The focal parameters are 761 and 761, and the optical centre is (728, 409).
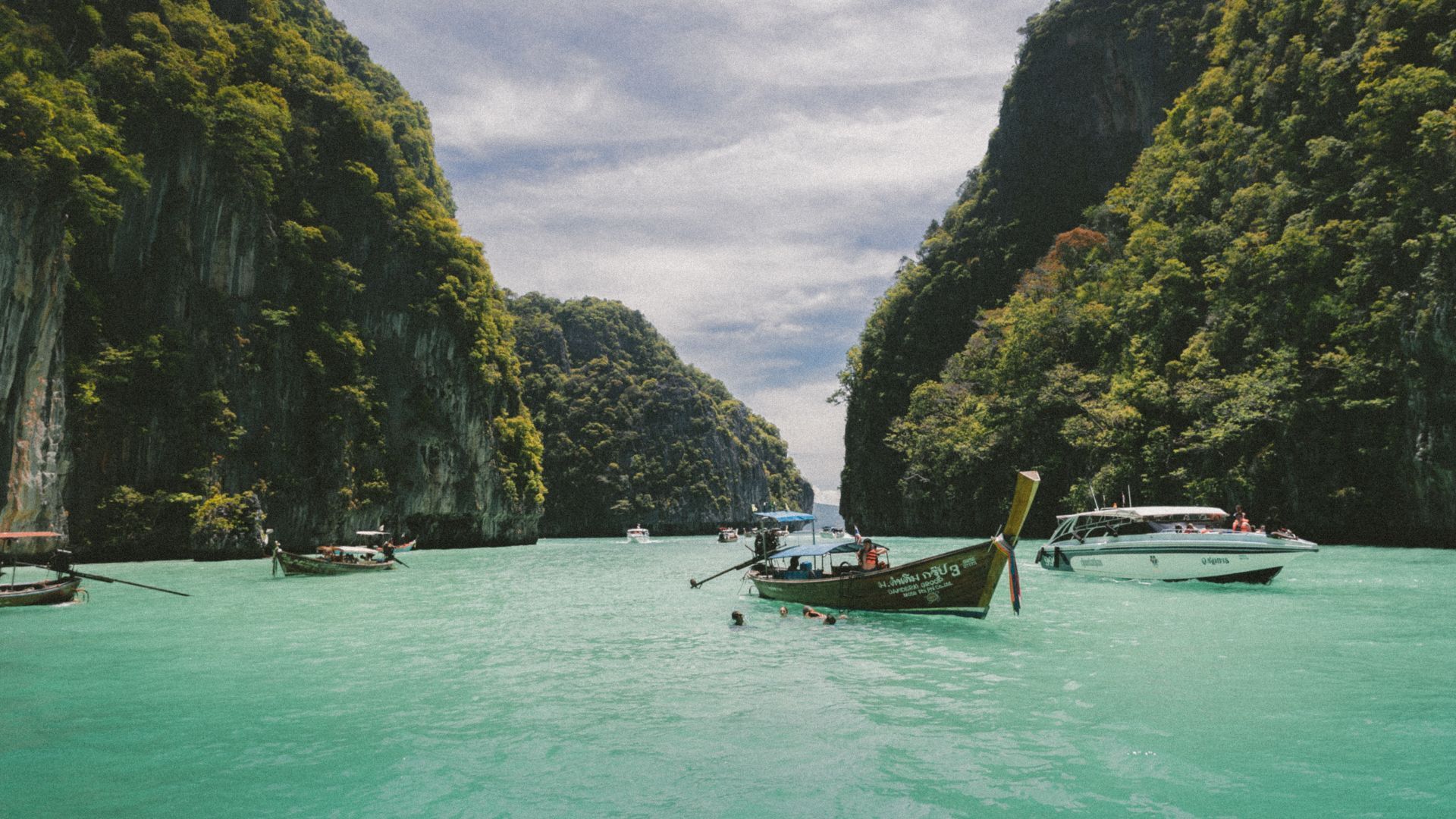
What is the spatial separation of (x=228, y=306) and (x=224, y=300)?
372 mm

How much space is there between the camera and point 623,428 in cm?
11050

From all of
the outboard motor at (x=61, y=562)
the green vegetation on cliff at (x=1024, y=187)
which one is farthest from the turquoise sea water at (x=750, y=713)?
the green vegetation on cliff at (x=1024, y=187)

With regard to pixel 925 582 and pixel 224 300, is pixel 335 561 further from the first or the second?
pixel 925 582

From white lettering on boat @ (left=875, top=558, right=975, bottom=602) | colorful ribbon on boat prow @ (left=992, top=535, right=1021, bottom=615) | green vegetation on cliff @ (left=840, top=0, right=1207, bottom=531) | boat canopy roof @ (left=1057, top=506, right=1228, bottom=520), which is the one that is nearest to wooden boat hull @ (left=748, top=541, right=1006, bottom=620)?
white lettering on boat @ (left=875, top=558, right=975, bottom=602)

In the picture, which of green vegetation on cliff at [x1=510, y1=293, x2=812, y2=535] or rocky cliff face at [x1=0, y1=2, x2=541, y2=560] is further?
green vegetation on cliff at [x1=510, y1=293, x2=812, y2=535]

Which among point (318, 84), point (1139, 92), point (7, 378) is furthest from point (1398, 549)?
point (318, 84)

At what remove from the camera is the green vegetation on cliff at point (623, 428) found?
340 ft

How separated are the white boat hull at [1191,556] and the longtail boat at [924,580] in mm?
7149

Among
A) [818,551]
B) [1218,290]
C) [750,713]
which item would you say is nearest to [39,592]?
[818,551]

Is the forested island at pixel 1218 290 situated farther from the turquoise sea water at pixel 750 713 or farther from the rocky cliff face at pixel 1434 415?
the turquoise sea water at pixel 750 713

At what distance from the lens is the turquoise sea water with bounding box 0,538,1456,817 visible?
20.2ft

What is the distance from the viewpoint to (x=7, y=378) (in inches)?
1032

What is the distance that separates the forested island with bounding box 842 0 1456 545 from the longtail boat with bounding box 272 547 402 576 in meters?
33.6

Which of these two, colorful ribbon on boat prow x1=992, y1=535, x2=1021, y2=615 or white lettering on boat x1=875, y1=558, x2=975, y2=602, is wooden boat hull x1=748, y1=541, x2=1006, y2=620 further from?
colorful ribbon on boat prow x1=992, y1=535, x2=1021, y2=615
